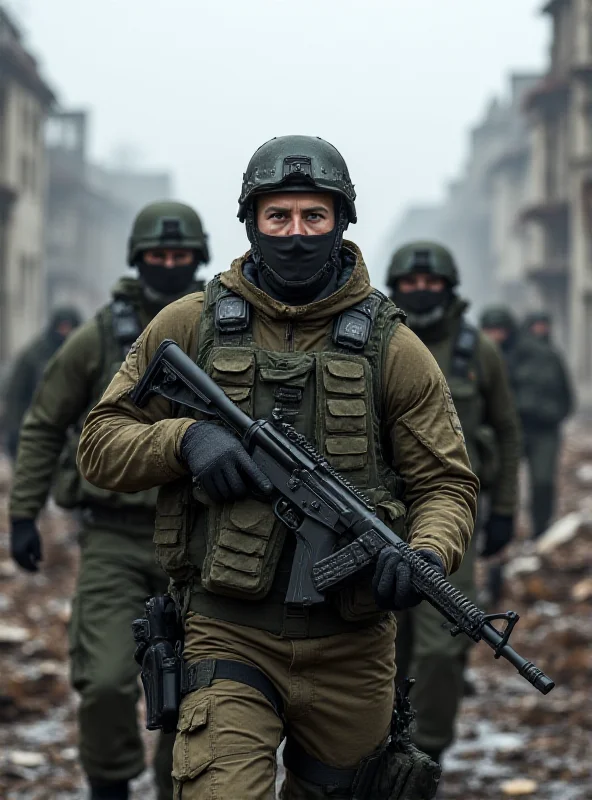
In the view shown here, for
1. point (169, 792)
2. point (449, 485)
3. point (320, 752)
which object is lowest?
point (169, 792)

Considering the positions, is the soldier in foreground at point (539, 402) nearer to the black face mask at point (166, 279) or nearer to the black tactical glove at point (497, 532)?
the black tactical glove at point (497, 532)

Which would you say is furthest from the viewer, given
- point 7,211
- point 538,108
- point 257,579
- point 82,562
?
point 538,108

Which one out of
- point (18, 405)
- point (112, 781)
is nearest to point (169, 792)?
point (112, 781)

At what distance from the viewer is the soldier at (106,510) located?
4.75 metres

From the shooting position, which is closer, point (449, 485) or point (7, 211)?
point (449, 485)

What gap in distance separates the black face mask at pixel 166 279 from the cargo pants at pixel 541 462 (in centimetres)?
672

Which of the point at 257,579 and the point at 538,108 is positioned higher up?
the point at 538,108

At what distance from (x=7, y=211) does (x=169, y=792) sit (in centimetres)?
2902

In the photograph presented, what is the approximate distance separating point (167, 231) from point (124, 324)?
59 cm

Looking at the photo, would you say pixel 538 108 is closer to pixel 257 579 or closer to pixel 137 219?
pixel 137 219

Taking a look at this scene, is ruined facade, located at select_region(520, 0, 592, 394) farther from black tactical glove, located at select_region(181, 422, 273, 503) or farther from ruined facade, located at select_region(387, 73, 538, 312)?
black tactical glove, located at select_region(181, 422, 273, 503)

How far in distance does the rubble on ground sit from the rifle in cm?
271

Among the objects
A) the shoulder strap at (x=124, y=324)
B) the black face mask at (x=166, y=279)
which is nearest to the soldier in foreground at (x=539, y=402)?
the black face mask at (x=166, y=279)

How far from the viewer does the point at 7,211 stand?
32281 millimetres
